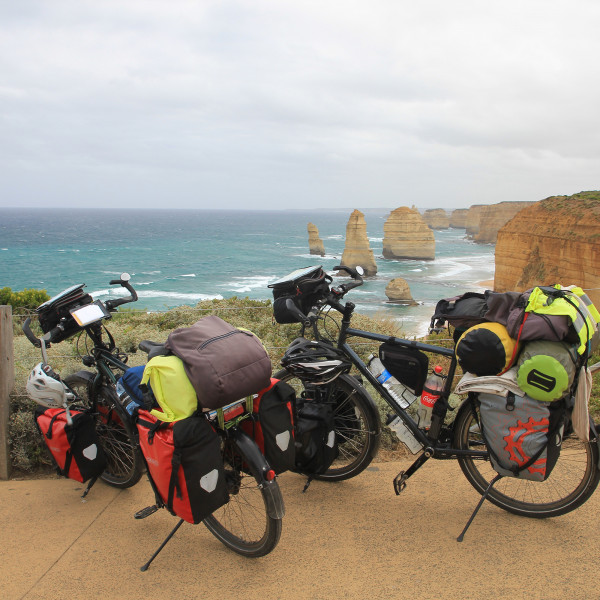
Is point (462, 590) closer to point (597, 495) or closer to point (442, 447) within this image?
point (442, 447)

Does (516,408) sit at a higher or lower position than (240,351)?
lower

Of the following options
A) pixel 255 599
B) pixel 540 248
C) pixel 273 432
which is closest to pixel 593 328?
pixel 273 432

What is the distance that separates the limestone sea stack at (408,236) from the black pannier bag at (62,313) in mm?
77097

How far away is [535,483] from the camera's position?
3.35 metres

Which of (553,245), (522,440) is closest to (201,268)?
(553,245)

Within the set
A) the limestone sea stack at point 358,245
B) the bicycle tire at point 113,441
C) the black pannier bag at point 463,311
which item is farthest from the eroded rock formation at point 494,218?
the bicycle tire at point 113,441

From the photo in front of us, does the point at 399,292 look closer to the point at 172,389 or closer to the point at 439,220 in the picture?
the point at 172,389

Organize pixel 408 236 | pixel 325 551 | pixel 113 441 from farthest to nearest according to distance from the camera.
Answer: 1. pixel 408 236
2. pixel 113 441
3. pixel 325 551

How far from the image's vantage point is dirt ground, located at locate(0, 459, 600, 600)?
2.60 meters

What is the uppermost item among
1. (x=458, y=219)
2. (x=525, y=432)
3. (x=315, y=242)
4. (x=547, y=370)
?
(x=458, y=219)

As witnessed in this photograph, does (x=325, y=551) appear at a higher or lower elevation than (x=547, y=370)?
lower

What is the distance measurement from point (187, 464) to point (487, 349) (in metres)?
1.71

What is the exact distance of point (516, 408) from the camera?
271 cm

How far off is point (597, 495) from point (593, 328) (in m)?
1.50
